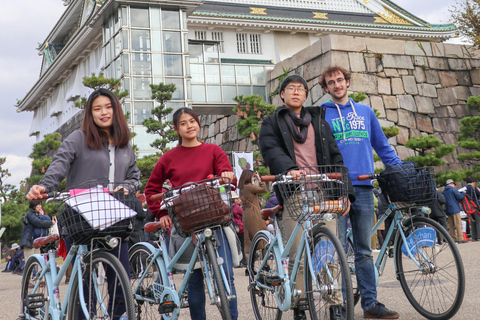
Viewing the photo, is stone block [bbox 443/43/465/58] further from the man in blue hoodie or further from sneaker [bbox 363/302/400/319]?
sneaker [bbox 363/302/400/319]

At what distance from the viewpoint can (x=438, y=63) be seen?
19875 mm

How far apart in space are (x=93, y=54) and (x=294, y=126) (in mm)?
21055

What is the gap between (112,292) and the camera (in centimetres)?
329

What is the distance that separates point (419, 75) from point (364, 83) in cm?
233

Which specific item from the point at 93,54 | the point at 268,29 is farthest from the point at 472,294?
the point at 93,54

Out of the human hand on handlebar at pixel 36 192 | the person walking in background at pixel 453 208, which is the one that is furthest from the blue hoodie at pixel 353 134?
the person walking in background at pixel 453 208

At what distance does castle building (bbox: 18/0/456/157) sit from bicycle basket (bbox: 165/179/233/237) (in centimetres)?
1571

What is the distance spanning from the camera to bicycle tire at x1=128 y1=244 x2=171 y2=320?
4.13m

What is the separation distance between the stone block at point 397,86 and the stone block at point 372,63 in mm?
656

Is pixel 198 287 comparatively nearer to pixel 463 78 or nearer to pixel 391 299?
pixel 391 299

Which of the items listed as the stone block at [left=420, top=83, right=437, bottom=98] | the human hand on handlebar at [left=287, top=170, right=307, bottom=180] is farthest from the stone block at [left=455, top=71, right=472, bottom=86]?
the human hand on handlebar at [left=287, top=170, right=307, bottom=180]

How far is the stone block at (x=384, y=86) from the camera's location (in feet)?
61.3

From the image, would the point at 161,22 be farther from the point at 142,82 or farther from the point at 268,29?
the point at 268,29

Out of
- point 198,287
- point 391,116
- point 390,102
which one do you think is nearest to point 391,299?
point 198,287
